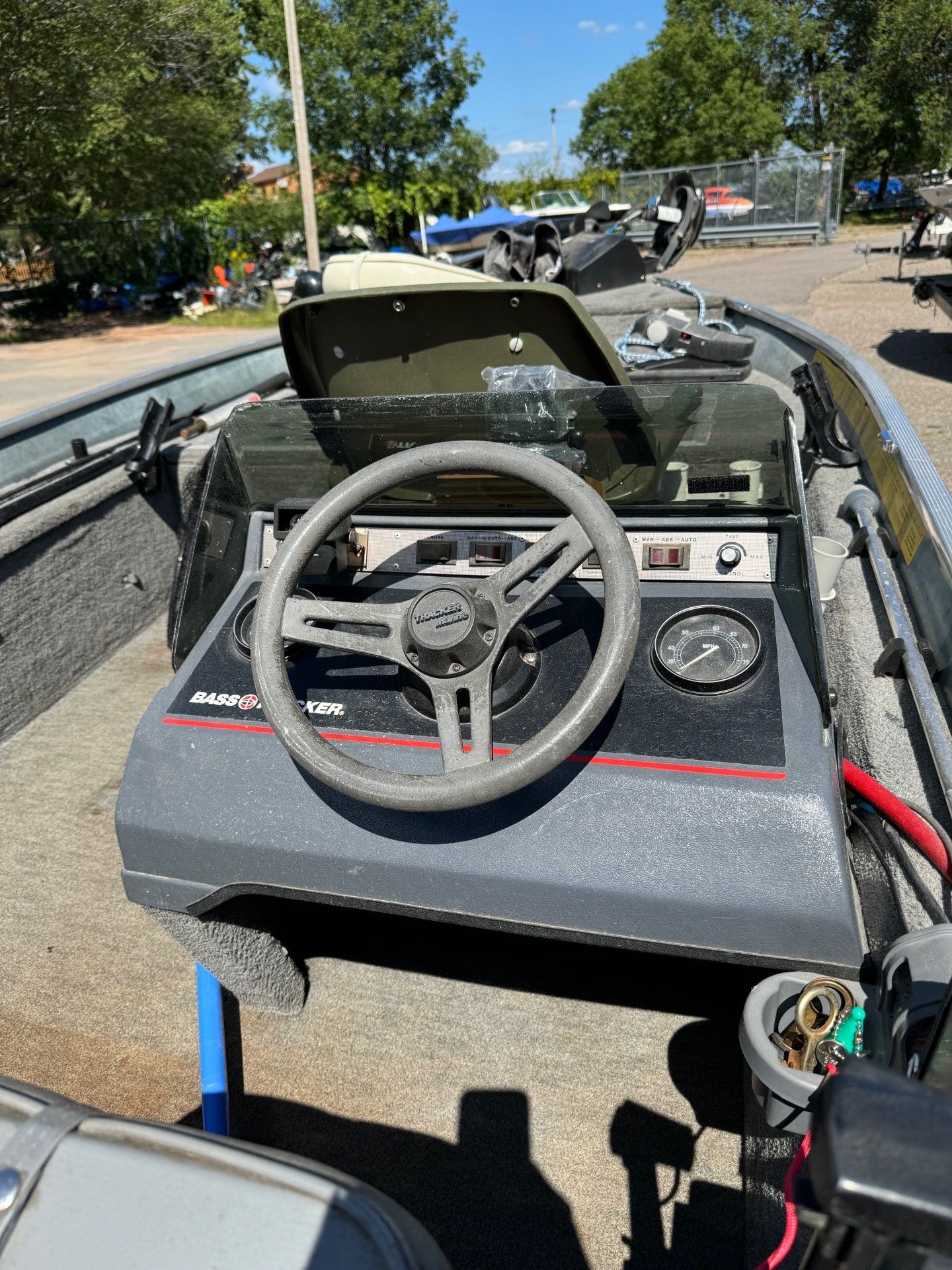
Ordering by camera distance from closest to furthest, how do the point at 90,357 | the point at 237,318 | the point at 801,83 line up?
the point at 90,357, the point at 237,318, the point at 801,83

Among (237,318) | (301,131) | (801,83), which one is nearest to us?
(301,131)

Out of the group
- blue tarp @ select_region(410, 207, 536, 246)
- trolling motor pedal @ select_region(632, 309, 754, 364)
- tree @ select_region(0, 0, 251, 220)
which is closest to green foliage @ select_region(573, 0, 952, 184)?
blue tarp @ select_region(410, 207, 536, 246)

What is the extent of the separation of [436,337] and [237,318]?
17.8 m

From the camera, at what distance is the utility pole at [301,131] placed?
14500mm

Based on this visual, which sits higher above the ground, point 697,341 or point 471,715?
point 697,341

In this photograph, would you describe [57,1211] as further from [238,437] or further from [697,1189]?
[238,437]

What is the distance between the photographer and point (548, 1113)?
2061 millimetres

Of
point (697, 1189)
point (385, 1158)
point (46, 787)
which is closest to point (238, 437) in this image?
point (46, 787)

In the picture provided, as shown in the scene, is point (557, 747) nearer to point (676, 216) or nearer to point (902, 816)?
point (902, 816)

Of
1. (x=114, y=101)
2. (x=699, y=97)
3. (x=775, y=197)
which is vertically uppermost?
(x=699, y=97)

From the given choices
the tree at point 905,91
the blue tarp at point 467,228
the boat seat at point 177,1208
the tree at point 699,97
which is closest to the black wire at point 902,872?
the boat seat at point 177,1208

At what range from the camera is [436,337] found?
9.14 feet

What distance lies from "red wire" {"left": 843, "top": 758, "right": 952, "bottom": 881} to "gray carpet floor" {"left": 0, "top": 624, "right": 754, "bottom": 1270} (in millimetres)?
762

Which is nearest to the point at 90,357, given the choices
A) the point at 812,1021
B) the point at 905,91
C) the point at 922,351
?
the point at 922,351
